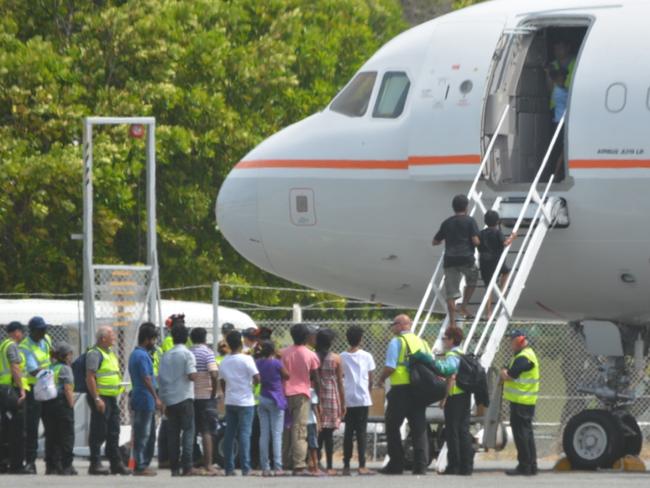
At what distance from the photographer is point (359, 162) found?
24328 millimetres

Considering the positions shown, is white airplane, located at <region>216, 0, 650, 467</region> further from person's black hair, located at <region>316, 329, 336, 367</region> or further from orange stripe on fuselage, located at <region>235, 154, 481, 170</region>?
person's black hair, located at <region>316, 329, 336, 367</region>

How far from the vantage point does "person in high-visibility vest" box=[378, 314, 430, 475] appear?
2211cm

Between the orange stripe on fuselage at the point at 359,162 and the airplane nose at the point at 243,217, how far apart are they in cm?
25

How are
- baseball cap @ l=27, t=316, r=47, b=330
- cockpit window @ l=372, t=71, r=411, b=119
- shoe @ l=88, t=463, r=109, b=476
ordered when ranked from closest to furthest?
1. shoe @ l=88, t=463, r=109, b=476
2. baseball cap @ l=27, t=316, r=47, b=330
3. cockpit window @ l=372, t=71, r=411, b=119

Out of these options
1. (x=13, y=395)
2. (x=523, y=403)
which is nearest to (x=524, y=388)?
(x=523, y=403)

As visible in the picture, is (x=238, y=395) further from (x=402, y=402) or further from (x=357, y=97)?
(x=357, y=97)

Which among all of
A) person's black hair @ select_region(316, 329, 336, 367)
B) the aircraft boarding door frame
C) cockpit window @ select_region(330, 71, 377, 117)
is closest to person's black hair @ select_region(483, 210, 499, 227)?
the aircraft boarding door frame

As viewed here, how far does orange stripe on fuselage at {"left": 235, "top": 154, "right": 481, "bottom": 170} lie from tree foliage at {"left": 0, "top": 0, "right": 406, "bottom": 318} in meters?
10.7

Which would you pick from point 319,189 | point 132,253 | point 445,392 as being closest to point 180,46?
point 132,253

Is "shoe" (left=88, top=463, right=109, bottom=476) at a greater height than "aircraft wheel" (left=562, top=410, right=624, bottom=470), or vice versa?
"aircraft wheel" (left=562, top=410, right=624, bottom=470)

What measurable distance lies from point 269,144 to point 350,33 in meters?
23.6

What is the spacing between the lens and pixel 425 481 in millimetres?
20656

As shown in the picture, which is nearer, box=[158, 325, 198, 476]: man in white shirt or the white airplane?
box=[158, 325, 198, 476]: man in white shirt

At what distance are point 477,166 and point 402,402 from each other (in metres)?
2.84
